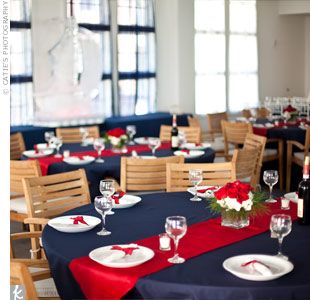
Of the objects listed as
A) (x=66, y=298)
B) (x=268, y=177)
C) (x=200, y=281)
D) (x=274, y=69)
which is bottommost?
(x=66, y=298)

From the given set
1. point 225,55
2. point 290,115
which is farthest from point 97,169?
point 225,55

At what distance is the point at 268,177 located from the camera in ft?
13.7

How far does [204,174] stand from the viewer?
5031 mm

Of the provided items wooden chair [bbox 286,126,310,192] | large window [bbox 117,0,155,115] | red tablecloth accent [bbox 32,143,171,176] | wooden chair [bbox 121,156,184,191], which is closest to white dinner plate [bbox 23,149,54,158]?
red tablecloth accent [bbox 32,143,171,176]

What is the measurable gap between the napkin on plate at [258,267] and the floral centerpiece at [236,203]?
55 cm

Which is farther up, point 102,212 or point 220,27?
point 220,27

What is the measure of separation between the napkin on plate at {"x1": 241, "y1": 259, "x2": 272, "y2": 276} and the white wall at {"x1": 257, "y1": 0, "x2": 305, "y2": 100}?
12154mm

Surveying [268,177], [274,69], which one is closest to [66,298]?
[268,177]

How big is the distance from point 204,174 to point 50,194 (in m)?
1.12

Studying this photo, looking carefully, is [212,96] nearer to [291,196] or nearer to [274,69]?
[274,69]

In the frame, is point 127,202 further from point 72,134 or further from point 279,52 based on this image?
point 279,52

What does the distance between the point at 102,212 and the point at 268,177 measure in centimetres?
116

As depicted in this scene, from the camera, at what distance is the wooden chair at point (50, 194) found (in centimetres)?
459

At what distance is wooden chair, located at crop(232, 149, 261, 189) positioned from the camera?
19.9 feet
